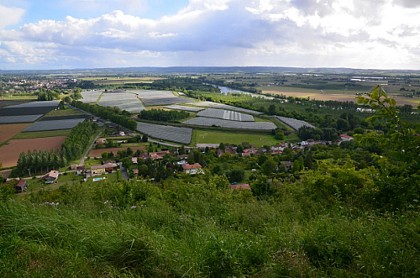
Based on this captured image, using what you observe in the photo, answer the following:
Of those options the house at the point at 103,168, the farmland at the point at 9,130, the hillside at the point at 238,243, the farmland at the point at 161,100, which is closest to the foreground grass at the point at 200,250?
the hillside at the point at 238,243

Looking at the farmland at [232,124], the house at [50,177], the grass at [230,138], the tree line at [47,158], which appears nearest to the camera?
the house at [50,177]

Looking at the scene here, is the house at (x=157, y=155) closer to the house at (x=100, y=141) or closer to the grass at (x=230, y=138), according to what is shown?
the grass at (x=230, y=138)

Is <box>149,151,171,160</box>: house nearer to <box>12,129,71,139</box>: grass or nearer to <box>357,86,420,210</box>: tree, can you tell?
<box>12,129,71,139</box>: grass

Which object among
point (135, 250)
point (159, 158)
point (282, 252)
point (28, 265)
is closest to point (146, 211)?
point (135, 250)

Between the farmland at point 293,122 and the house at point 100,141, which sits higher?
the farmland at point 293,122

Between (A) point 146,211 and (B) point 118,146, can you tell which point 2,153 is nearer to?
(B) point 118,146

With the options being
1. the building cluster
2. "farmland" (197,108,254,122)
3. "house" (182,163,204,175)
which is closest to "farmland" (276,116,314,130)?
"farmland" (197,108,254,122)

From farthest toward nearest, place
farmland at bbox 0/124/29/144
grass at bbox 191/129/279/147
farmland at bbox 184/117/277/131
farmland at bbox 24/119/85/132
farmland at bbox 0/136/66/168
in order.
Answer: farmland at bbox 184/117/277/131
farmland at bbox 24/119/85/132
farmland at bbox 0/124/29/144
grass at bbox 191/129/279/147
farmland at bbox 0/136/66/168
